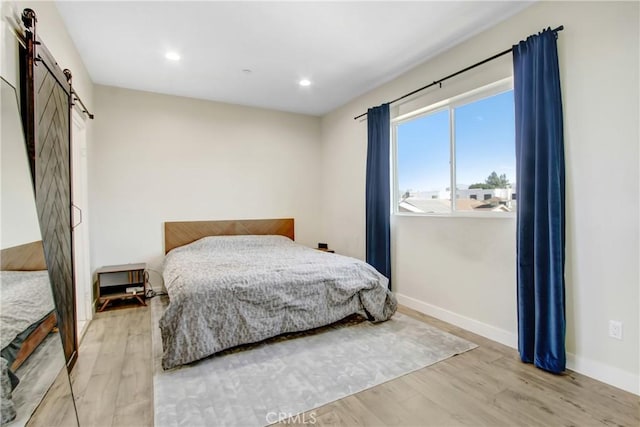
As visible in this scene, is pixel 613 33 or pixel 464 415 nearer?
pixel 464 415

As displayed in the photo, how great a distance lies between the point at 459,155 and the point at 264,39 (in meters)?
2.12

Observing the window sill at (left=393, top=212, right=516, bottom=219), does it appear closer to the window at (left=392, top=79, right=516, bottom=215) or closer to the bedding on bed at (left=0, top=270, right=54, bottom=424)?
the window at (left=392, top=79, right=516, bottom=215)

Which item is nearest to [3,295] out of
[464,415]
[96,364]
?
[96,364]

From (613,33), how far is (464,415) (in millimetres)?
2468

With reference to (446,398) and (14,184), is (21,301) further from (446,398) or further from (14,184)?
(446,398)

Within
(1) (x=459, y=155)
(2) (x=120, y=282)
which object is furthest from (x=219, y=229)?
(1) (x=459, y=155)

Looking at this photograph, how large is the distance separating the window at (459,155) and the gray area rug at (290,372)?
1.28 metres

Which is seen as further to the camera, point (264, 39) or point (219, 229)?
point (219, 229)

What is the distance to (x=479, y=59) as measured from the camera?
2.79 metres

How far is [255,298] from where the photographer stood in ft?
8.32

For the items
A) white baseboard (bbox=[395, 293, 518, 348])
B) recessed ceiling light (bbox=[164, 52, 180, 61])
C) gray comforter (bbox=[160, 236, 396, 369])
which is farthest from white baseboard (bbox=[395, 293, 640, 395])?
recessed ceiling light (bbox=[164, 52, 180, 61])

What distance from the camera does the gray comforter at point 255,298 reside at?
7.45 ft

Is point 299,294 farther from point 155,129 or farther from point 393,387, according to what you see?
point 155,129

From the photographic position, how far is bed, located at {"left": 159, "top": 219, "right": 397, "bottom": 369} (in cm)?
227
